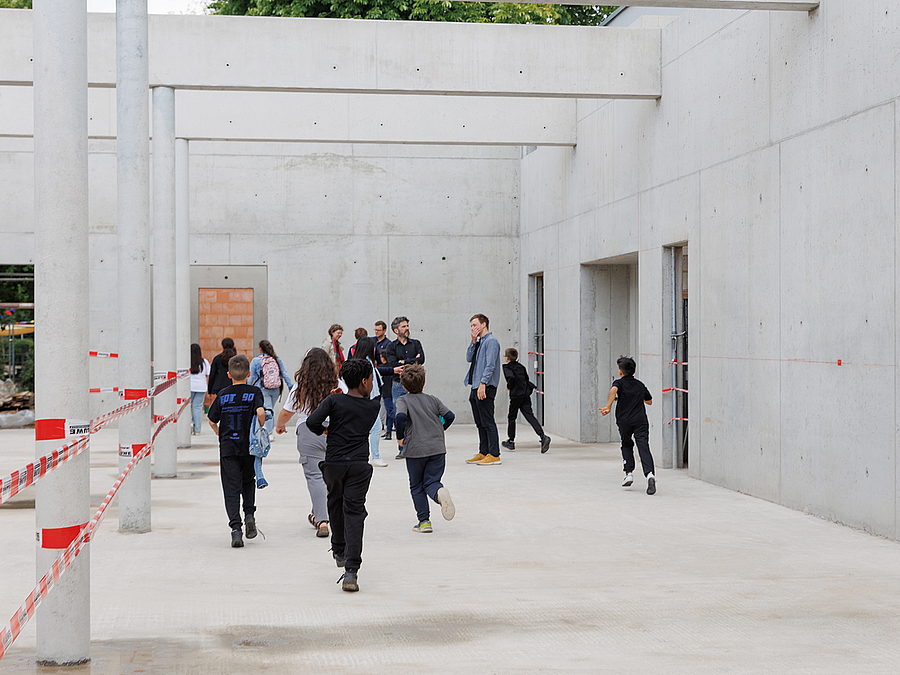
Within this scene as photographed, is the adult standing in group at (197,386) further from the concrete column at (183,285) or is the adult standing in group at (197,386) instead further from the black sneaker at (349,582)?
the black sneaker at (349,582)

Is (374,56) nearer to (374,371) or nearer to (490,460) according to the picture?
(374,371)

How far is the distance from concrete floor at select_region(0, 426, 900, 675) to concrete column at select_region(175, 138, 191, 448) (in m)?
5.48

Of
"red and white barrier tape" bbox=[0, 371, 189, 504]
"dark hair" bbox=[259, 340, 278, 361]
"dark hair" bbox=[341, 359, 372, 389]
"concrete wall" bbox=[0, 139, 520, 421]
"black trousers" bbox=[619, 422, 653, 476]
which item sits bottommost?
"black trousers" bbox=[619, 422, 653, 476]

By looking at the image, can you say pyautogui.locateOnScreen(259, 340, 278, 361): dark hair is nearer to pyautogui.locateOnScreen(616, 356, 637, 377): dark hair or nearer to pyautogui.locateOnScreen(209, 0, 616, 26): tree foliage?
pyautogui.locateOnScreen(616, 356, 637, 377): dark hair

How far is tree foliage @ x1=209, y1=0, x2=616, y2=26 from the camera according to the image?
30.1 metres

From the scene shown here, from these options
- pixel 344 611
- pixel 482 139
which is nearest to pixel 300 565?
pixel 344 611

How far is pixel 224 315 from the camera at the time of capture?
788 inches

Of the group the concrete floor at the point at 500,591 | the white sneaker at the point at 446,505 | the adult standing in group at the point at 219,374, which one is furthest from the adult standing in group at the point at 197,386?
the white sneaker at the point at 446,505

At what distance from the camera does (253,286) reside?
790 inches

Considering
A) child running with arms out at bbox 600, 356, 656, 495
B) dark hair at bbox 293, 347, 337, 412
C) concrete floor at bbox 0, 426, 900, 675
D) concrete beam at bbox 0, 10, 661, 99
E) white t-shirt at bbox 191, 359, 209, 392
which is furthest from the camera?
white t-shirt at bbox 191, 359, 209, 392

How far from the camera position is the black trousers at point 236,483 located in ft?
26.8

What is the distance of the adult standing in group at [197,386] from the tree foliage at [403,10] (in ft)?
47.1

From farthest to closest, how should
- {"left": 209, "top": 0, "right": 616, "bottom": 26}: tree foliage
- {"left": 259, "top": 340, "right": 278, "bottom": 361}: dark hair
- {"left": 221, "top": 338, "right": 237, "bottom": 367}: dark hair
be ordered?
{"left": 209, "top": 0, "right": 616, "bottom": 26}: tree foliage → {"left": 221, "top": 338, "right": 237, "bottom": 367}: dark hair → {"left": 259, "top": 340, "right": 278, "bottom": 361}: dark hair

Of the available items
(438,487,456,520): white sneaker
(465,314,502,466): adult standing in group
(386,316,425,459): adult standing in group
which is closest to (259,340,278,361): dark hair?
(386,316,425,459): adult standing in group
